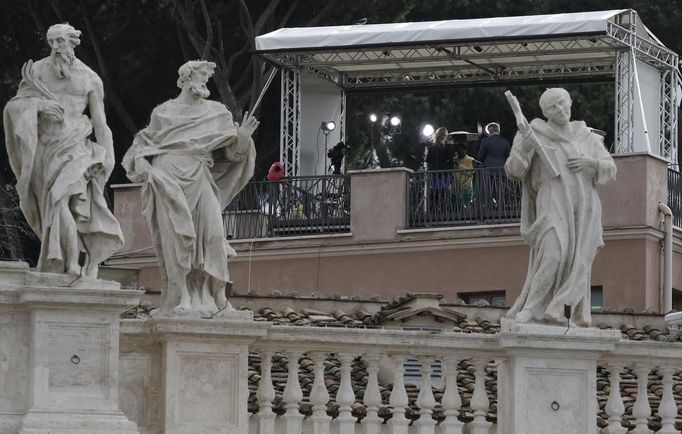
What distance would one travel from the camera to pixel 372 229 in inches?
1879

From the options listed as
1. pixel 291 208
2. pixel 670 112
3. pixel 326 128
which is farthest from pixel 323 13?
pixel 670 112

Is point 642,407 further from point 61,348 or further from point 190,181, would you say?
point 61,348

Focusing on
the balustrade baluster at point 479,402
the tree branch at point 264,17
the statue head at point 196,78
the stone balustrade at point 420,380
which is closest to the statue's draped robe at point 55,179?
the stone balustrade at point 420,380

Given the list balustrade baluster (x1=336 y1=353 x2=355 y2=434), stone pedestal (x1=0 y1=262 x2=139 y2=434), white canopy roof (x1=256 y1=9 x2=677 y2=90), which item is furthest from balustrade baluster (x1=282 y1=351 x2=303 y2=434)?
white canopy roof (x1=256 y1=9 x2=677 y2=90)

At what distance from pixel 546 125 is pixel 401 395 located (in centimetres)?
254

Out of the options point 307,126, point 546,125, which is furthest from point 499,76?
point 546,125

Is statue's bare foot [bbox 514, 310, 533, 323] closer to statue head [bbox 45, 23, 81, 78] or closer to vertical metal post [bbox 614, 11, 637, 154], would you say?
statue head [bbox 45, 23, 81, 78]

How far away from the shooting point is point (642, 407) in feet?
98.3

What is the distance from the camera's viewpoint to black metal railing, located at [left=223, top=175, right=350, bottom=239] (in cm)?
4803

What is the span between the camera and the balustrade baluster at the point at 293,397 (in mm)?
29094

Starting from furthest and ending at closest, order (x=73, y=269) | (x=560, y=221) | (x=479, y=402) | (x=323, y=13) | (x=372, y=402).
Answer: (x=323, y=13) < (x=560, y=221) < (x=479, y=402) < (x=372, y=402) < (x=73, y=269)

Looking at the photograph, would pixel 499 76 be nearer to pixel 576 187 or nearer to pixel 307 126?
pixel 307 126

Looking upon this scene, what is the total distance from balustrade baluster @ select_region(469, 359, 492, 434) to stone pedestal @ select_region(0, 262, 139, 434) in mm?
2804

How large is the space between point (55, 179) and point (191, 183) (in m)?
1.16
